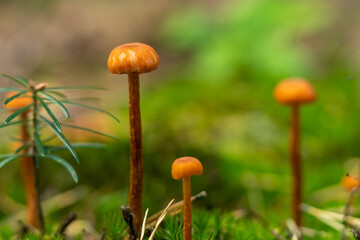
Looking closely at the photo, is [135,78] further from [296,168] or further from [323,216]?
[323,216]

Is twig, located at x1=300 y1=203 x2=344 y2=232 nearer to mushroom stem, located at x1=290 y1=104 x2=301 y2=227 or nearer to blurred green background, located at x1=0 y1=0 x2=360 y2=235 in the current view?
mushroom stem, located at x1=290 y1=104 x2=301 y2=227

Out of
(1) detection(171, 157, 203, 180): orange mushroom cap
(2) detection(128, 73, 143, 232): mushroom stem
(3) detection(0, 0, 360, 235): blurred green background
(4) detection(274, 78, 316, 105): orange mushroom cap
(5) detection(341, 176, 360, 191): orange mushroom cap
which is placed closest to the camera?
(1) detection(171, 157, 203, 180): orange mushroom cap

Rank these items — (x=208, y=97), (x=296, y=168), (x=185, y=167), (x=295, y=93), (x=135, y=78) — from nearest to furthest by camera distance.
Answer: (x=185, y=167) → (x=135, y=78) → (x=295, y=93) → (x=296, y=168) → (x=208, y=97)

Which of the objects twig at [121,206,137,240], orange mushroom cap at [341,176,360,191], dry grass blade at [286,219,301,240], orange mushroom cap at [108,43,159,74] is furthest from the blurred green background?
orange mushroom cap at [108,43,159,74]

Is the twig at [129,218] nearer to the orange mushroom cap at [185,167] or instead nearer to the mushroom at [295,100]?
the orange mushroom cap at [185,167]

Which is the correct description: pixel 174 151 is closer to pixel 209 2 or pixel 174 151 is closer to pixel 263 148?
pixel 263 148

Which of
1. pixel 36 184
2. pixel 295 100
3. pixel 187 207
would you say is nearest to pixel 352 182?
pixel 295 100

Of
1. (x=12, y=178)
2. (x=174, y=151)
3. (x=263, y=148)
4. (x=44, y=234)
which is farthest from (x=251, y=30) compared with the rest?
(x=44, y=234)
